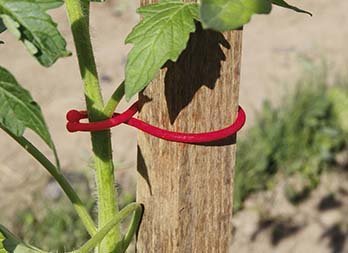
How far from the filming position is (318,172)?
3.66 metres

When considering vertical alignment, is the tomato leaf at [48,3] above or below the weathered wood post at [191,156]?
above

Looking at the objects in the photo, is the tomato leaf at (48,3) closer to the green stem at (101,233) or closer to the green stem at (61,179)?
the green stem at (61,179)

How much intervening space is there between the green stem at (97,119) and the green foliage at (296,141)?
2.20 meters

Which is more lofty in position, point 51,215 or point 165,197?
point 165,197

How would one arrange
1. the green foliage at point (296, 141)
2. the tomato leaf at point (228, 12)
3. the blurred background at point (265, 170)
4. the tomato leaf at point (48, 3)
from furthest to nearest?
the green foliage at point (296, 141), the blurred background at point (265, 170), the tomato leaf at point (48, 3), the tomato leaf at point (228, 12)

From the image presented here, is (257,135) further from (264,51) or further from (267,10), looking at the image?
(267,10)

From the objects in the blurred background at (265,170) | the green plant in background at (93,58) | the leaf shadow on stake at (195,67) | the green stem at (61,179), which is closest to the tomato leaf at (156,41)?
the green plant in background at (93,58)

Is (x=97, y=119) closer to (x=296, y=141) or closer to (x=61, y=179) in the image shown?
(x=61, y=179)

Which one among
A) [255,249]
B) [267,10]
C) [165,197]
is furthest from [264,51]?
[267,10]

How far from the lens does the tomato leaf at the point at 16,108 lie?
991 millimetres

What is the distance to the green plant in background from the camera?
3.24ft

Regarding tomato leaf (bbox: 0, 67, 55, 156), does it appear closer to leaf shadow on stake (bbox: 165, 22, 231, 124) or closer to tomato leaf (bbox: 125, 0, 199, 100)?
tomato leaf (bbox: 125, 0, 199, 100)

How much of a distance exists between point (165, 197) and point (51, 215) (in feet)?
6.11

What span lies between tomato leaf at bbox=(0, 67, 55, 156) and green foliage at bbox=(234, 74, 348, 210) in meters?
2.54
